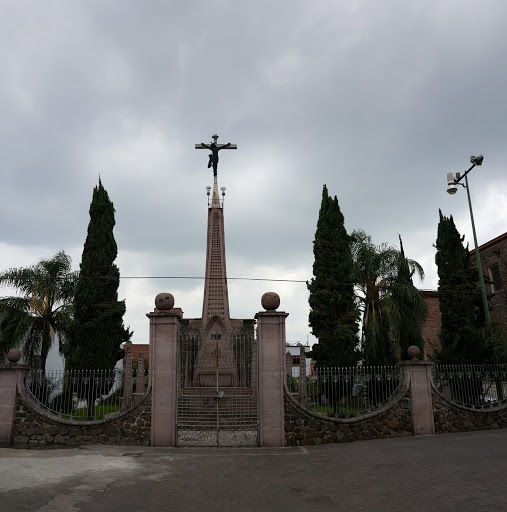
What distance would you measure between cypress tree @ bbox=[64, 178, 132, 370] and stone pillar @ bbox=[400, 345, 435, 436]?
10.4 m

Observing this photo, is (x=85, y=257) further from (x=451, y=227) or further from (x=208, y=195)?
(x=451, y=227)

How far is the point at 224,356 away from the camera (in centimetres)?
1848

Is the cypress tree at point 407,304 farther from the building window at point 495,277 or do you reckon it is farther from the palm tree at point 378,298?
the building window at point 495,277

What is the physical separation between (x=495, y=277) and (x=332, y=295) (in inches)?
759

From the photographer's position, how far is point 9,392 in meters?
11.3

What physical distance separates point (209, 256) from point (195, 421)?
10.5m

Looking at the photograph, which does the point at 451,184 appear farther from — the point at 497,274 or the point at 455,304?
the point at 497,274

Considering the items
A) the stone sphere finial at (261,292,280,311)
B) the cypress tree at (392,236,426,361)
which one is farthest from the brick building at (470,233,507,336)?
the stone sphere finial at (261,292,280,311)

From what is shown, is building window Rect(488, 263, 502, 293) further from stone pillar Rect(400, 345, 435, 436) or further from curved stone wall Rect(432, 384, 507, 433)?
stone pillar Rect(400, 345, 435, 436)

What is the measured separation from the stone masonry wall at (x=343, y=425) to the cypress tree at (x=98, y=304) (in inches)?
326

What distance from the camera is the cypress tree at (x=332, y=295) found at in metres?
16.6

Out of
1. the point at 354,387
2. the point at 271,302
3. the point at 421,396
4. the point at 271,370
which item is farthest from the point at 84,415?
the point at 421,396

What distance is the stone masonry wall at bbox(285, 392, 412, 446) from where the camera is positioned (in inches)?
442

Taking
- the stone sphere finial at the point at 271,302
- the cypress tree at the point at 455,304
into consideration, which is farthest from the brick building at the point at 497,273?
the stone sphere finial at the point at 271,302
